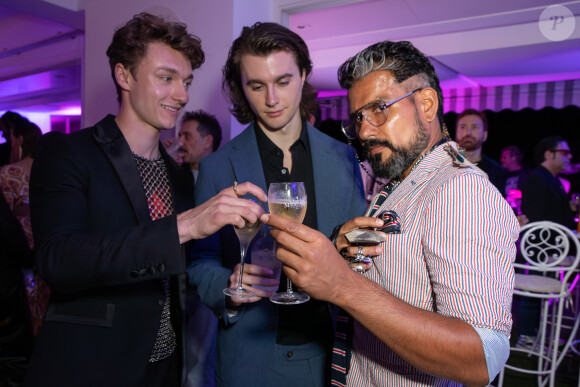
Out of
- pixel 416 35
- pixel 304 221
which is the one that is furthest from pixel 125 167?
pixel 416 35

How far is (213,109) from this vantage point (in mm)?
3674

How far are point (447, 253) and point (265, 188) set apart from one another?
3.19 feet

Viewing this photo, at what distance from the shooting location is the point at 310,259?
100 centimetres

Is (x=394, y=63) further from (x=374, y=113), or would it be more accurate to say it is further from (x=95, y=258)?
(x=95, y=258)

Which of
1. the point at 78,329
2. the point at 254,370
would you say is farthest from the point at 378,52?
the point at 78,329

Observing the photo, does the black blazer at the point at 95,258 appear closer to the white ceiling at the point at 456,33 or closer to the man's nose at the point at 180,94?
the man's nose at the point at 180,94

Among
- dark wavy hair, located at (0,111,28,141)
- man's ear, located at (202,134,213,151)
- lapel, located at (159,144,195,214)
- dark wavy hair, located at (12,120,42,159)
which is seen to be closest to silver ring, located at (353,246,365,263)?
lapel, located at (159,144,195,214)

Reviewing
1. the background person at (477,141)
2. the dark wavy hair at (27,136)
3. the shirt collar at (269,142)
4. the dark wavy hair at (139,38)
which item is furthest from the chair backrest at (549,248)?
the dark wavy hair at (27,136)

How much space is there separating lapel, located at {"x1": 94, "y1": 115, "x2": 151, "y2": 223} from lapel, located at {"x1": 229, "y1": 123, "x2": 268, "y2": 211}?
374 millimetres

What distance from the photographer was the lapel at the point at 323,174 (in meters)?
1.85

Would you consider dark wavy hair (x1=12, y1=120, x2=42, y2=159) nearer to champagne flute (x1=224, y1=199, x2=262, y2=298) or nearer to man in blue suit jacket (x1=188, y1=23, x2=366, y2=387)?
man in blue suit jacket (x1=188, y1=23, x2=366, y2=387)

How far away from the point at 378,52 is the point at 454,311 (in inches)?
34.6

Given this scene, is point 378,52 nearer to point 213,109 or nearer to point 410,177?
point 410,177

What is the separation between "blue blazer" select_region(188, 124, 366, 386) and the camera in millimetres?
1671
